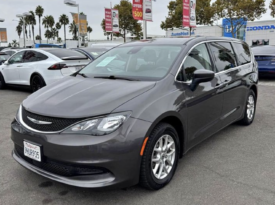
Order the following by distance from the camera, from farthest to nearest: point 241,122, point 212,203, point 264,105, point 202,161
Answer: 1. point 264,105
2. point 241,122
3. point 202,161
4. point 212,203

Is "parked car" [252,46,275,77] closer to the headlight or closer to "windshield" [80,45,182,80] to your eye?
"windshield" [80,45,182,80]

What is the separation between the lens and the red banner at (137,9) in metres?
17.1

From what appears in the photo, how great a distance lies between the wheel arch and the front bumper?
124mm

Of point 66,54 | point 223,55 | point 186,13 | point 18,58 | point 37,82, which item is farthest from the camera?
point 186,13

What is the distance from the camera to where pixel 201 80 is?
3389 mm

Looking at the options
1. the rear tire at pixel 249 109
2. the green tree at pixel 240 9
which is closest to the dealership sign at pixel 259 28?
the green tree at pixel 240 9

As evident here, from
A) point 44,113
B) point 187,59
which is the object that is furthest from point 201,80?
point 44,113

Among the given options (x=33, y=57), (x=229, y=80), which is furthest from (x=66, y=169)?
(x=33, y=57)

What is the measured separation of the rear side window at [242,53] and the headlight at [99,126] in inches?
120

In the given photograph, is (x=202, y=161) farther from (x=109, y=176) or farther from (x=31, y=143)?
(x=31, y=143)

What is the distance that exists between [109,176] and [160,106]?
85 centimetres

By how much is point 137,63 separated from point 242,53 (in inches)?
90.4

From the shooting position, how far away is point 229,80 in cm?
425

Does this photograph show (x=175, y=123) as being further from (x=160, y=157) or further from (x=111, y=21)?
(x=111, y=21)
